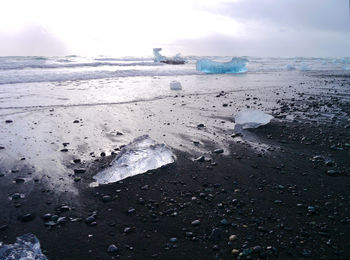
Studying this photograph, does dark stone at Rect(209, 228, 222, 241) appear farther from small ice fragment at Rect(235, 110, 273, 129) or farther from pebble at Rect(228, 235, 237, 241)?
→ small ice fragment at Rect(235, 110, 273, 129)

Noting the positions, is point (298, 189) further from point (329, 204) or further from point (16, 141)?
point (16, 141)

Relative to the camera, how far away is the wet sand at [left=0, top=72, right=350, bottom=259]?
242 centimetres

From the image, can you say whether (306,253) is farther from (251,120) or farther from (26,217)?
(251,120)

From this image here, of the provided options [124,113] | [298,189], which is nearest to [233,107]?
[124,113]

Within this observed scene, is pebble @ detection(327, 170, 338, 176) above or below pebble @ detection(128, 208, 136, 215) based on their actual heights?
above

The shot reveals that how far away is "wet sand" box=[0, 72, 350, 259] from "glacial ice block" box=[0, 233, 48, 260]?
0.09 m

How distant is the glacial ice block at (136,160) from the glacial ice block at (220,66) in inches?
687

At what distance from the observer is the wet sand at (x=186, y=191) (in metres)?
2.42

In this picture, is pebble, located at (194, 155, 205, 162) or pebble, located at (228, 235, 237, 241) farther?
pebble, located at (194, 155, 205, 162)

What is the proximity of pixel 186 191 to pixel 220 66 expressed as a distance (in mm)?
18892

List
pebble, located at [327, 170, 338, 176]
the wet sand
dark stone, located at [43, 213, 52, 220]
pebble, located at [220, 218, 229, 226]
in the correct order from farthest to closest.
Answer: pebble, located at [327, 170, 338, 176]
dark stone, located at [43, 213, 52, 220]
pebble, located at [220, 218, 229, 226]
the wet sand

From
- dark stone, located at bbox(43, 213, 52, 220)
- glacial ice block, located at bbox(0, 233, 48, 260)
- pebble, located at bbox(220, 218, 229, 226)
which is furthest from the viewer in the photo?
dark stone, located at bbox(43, 213, 52, 220)

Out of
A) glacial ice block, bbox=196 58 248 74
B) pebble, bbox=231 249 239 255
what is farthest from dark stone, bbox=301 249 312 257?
glacial ice block, bbox=196 58 248 74

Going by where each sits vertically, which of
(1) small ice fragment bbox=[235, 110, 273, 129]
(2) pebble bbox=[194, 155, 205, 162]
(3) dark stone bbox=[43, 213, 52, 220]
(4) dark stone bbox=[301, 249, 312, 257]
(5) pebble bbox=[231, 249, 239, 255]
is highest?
(1) small ice fragment bbox=[235, 110, 273, 129]
